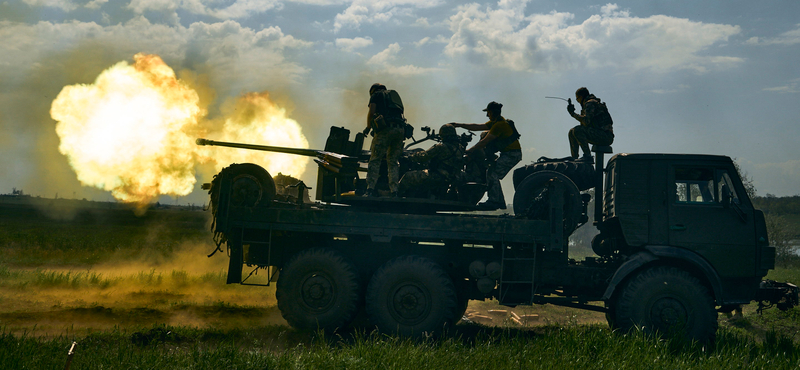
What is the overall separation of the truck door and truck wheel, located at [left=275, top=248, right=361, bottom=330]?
511 centimetres

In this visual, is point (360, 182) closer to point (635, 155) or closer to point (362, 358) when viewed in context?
point (362, 358)

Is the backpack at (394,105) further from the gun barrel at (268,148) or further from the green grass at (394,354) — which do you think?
the green grass at (394,354)

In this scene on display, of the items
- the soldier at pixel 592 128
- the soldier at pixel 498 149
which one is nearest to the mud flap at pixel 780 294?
the soldier at pixel 592 128

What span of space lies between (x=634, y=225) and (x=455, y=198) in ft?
9.75

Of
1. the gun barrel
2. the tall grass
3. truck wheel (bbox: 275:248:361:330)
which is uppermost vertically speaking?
the gun barrel

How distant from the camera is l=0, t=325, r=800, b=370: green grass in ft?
18.4

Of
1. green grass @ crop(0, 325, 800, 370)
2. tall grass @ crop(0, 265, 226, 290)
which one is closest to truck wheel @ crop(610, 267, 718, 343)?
green grass @ crop(0, 325, 800, 370)

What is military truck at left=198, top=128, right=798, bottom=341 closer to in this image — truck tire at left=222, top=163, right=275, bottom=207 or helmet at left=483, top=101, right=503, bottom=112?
truck tire at left=222, top=163, right=275, bottom=207

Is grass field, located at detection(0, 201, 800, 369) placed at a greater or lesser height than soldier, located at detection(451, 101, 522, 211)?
lesser

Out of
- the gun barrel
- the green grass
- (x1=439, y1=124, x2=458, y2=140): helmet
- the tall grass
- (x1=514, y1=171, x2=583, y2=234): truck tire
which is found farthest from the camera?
the tall grass

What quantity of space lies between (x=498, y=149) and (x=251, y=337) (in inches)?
209

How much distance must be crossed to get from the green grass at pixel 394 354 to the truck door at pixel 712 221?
1.24 meters

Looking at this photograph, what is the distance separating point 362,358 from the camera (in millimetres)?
5805

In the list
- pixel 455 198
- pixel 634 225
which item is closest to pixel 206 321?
pixel 455 198
